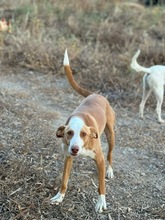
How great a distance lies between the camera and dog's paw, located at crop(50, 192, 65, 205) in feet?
11.2

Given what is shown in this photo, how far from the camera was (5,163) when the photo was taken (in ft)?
12.4

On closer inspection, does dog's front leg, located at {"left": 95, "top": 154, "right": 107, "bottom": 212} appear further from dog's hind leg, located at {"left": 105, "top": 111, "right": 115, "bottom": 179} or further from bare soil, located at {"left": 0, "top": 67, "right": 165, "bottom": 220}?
dog's hind leg, located at {"left": 105, "top": 111, "right": 115, "bottom": 179}

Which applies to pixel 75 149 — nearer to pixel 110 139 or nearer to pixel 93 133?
pixel 93 133

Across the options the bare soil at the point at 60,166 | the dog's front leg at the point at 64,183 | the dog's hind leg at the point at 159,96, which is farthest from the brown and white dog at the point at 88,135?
the dog's hind leg at the point at 159,96

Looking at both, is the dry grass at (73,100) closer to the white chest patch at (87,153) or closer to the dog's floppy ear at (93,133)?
the white chest patch at (87,153)

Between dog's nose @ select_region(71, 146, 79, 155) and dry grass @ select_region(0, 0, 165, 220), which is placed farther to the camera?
dry grass @ select_region(0, 0, 165, 220)

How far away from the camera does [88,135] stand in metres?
3.04

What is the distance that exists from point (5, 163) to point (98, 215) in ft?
3.14

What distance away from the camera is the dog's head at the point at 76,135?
114 inches

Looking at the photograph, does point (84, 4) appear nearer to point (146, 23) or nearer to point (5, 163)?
point (146, 23)

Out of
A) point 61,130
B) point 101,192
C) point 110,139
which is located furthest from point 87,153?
point 110,139

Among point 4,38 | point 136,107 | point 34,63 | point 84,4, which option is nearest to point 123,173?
point 136,107

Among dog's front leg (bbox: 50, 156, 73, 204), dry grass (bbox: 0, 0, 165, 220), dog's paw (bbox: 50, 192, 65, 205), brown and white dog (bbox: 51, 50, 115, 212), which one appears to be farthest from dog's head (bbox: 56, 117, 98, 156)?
dry grass (bbox: 0, 0, 165, 220)

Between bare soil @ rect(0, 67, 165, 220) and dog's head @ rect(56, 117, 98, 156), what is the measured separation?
62 cm
